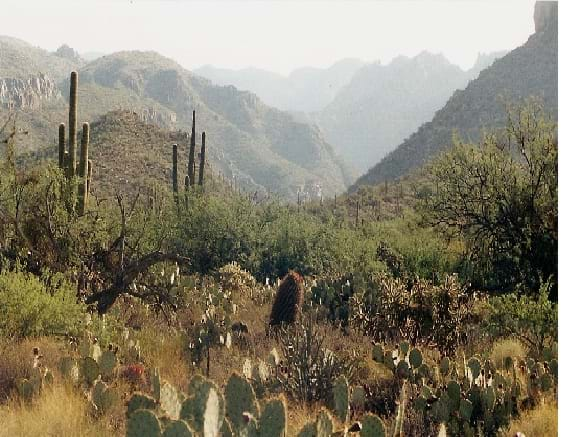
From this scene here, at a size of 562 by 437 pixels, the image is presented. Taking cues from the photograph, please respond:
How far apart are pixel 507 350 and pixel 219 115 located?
134825mm

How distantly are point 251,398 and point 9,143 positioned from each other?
10678 mm

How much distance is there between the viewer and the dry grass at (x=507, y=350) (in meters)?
7.79

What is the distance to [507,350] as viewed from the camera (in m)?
8.02

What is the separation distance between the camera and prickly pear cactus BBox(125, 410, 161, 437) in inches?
135

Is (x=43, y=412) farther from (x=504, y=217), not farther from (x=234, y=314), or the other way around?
(x=504, y=217)

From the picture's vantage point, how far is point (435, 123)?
219ft

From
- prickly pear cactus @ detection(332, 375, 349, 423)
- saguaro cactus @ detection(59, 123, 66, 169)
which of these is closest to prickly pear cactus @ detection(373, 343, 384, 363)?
prickly pear cactus @ detection(332, 375, 349, 423)

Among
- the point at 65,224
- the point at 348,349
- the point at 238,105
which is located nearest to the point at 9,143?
the point at 65,224

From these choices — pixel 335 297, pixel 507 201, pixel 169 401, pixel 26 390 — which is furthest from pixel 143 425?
pixel 507 201

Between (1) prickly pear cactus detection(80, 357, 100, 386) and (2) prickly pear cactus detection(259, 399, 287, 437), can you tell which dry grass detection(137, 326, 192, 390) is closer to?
(1) prickly pear cactus detection(80, 357, 100, 386)

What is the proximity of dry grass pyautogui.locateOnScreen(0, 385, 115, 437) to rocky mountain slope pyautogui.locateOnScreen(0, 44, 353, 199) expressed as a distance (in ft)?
273

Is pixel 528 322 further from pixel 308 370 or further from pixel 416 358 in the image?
pixel 308 370

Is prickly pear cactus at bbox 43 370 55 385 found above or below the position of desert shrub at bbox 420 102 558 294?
below

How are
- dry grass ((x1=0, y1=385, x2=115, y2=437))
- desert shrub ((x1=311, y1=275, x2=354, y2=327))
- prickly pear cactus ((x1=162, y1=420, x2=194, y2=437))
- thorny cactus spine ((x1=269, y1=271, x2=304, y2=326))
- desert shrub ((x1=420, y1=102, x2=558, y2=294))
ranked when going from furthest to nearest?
1. desert shrub ((x1=420, y1=102, x2=558, y2=294))
2. desert shrub ((x1=311, y1=275, x2=354, y2=327))
3. thorny cactus spine ((x1=269, y1=271, x2=304, y2=326))
4. dry grass ((x1=0, y1=385, x2=115, y2=437))
5. prickly pear cactus ((x1=162, y1=420, x2=194, y2=437))
